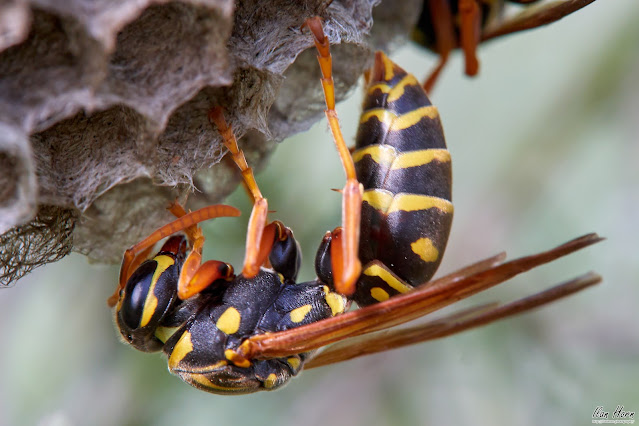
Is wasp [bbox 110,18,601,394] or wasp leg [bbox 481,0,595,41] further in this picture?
wasp leg [bbox 481,0,595,41]

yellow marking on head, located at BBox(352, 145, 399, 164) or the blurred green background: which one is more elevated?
yellow marking on head, located at BBox(352, 145, 399, 164)

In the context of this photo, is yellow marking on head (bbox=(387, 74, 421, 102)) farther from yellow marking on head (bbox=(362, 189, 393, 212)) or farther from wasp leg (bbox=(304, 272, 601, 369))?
wasp leg (bbox=(304, 272, 601, 369))

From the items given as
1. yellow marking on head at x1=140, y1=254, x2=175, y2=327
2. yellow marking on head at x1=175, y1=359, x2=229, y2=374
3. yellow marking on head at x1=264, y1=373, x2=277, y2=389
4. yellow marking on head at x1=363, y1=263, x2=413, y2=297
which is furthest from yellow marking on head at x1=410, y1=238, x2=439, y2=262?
yellow marking on head at x1=140, y1=254, x2=175, y2=327

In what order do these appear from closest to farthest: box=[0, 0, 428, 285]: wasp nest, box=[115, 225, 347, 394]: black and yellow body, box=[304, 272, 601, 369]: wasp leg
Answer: box=[0, 0, 428, 285]: wasp nest < box=[304, 272, 601, 369]: wasp leg < box=[115, 225, 347, 394]: black and yellow body

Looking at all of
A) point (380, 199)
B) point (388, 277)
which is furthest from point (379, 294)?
point (380, 199)

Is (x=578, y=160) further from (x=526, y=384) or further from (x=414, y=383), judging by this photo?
(x=414, y=383)

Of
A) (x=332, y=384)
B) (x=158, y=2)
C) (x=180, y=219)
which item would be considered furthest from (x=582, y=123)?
(x=158, y=2)
